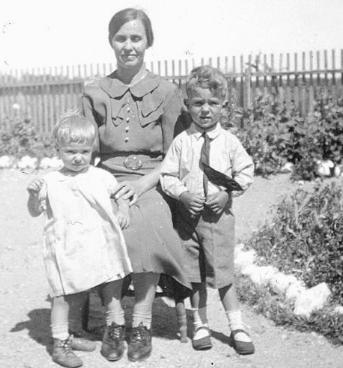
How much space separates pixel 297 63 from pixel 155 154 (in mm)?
7652

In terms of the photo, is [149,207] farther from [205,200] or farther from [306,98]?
[306,98]

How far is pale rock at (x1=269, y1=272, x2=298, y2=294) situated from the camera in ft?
14.8

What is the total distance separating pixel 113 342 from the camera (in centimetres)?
355

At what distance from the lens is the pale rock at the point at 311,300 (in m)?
4.07

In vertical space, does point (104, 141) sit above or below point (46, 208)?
above

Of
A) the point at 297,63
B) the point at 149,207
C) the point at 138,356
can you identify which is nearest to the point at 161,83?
the point at 149,207

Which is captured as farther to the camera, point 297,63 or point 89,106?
point 297,63

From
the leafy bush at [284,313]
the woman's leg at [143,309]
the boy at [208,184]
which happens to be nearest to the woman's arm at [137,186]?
the boy at [208,184]

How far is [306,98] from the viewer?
10.4m

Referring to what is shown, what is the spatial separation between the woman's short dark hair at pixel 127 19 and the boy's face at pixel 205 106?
1.75 ft

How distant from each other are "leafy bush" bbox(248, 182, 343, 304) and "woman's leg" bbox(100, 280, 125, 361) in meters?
1.42

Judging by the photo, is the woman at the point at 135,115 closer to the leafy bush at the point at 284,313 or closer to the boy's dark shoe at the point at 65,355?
the boy's dark shoe at the point at 65,355

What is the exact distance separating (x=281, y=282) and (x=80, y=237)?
69.0 inches

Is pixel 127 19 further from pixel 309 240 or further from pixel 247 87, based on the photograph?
pixel 247 87
